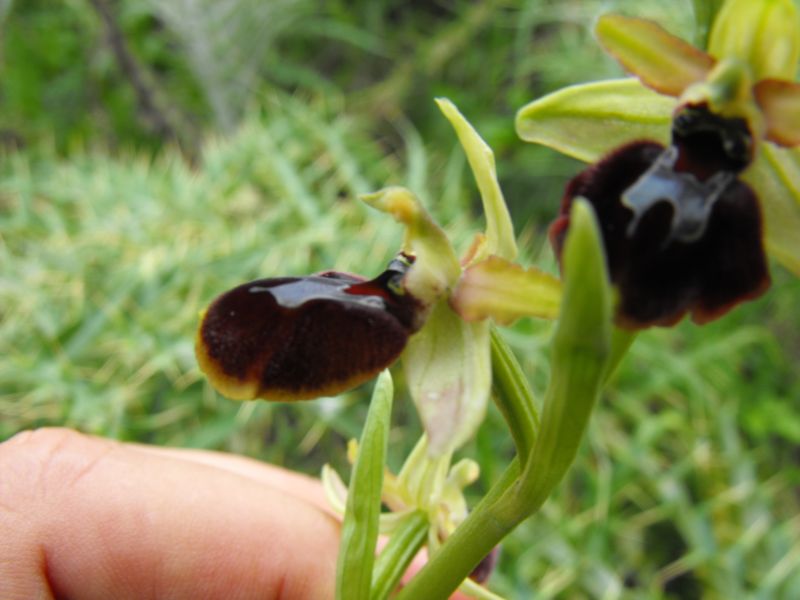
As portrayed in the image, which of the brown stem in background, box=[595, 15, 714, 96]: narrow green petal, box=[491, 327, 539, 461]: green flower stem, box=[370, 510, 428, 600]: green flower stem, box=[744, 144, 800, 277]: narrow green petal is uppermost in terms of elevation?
box=[595, 15, 714, 96]: narrow green petal

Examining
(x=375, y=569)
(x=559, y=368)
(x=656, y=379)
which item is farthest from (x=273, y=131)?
(x=559, y=368)

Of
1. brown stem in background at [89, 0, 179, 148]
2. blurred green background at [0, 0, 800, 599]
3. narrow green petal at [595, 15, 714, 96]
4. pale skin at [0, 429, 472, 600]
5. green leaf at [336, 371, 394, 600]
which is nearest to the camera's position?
narrow green petal at [595, 15, 714, 96]

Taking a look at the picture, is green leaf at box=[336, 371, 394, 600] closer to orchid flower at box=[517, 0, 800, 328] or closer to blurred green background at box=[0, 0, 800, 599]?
orchid flower at box=[517, 0, 800, 328]

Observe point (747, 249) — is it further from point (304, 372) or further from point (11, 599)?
point (11, 599)

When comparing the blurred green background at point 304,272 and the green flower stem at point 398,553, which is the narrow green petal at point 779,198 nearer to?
the green flower stem at point 398,553

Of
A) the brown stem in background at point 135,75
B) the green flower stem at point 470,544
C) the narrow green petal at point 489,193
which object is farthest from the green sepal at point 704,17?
the brown stem in background at point 135,75

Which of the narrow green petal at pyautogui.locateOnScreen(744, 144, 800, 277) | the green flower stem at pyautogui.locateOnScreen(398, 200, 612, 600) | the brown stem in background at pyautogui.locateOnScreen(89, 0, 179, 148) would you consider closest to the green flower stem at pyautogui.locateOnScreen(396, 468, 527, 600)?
the green flower stem at pyautogui.locateOnScreen(398, 200, 612, 600)

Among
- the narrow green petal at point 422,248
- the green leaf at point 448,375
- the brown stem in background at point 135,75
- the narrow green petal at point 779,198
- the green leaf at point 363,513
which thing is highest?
the narrow green petal at point 779,198

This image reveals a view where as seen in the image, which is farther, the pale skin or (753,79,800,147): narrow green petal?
the pale skin

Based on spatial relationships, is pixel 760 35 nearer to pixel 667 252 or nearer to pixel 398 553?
pixel 667 252
